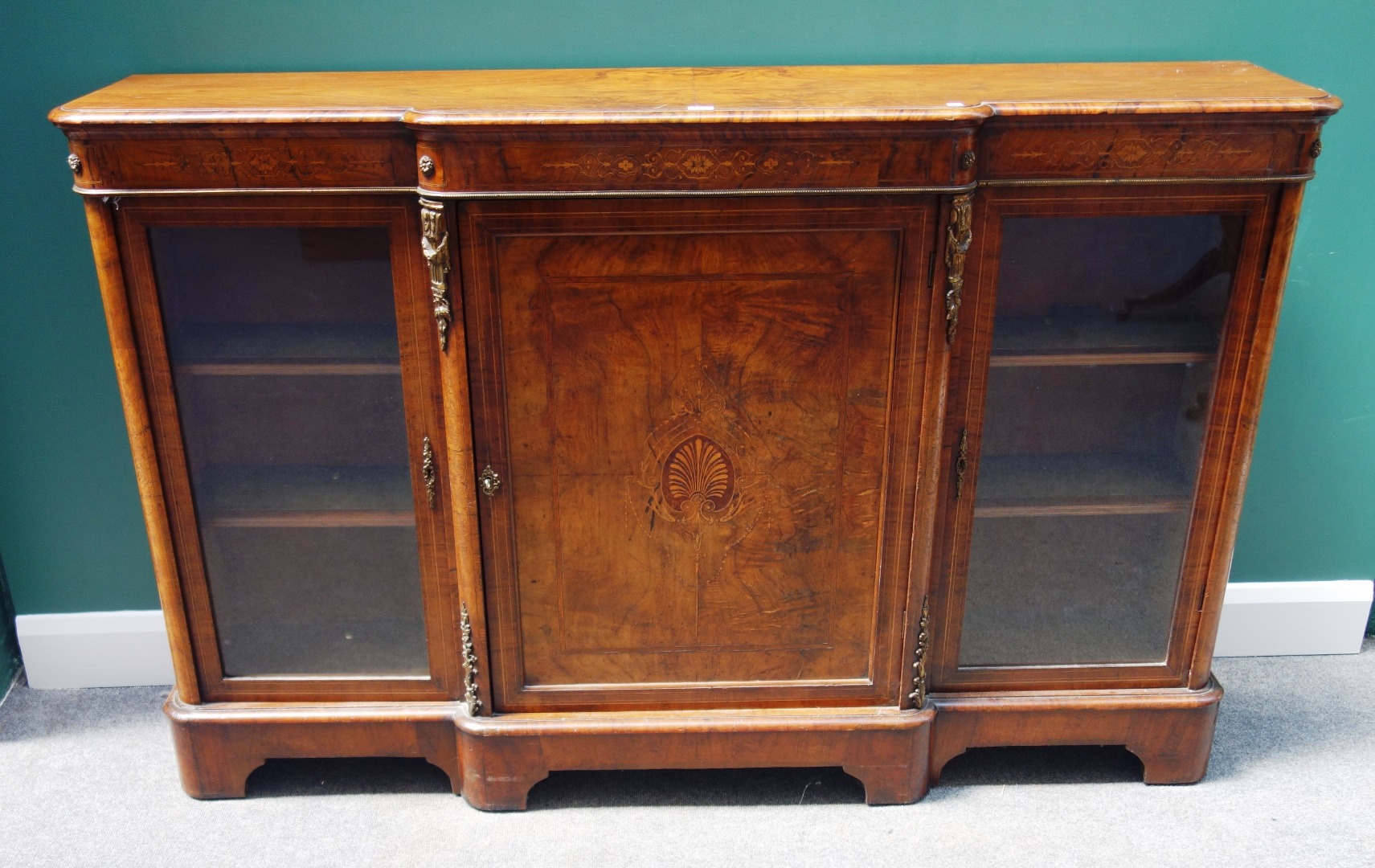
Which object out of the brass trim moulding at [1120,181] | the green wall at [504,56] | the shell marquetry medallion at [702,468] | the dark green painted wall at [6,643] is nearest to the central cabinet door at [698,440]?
the shell marquetry medallion at [702,468]

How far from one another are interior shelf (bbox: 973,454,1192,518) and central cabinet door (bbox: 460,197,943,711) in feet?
0.43

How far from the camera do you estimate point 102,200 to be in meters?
1.30

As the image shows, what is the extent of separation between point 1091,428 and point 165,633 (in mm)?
1411

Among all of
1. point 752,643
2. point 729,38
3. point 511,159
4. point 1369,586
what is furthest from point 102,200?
point 1369,586

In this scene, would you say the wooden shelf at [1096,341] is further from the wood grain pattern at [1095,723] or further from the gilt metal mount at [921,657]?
the wood grain pattern at [1095,723]

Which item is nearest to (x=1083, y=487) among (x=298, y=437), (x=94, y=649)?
(x=298, y=437)

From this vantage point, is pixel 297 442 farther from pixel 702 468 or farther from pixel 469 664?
pixel 702 468

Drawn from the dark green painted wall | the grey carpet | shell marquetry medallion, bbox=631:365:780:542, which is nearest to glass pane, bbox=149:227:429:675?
the grey carpet

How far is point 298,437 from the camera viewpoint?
4.74ft

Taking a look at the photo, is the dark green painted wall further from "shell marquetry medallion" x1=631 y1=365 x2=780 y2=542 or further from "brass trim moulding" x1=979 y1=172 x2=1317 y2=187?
"brass trim moulding" x1=979 y1=172 x2=1317 y2=187

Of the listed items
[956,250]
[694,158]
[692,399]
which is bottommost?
[692,399]

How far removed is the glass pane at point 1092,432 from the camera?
1.37 m

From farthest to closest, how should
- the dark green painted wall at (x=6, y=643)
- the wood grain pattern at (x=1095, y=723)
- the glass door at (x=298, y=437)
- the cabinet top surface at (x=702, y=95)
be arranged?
the dark green painted wall at (x=6, y=643)
the wood grain pattern at (x=1095, y=723)
the glass door at (x=298, y=437)
the cabinet top surface at (x=702, y=95)

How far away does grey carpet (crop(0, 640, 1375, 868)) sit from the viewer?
59.4 inches
